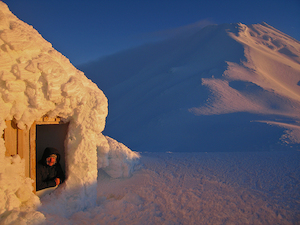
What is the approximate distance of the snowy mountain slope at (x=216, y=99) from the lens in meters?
13.2

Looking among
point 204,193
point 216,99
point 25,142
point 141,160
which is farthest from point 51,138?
point 216,99

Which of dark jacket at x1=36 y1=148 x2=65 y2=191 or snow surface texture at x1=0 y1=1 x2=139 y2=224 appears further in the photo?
dark jacket at x1=36 y1=148 x2=65 y2=191

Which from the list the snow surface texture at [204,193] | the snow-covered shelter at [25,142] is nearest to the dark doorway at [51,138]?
the snow-covered shelter at [25,142]

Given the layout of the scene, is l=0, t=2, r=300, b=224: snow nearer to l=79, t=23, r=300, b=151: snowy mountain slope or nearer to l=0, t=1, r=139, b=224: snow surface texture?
l=0, t=1, r=139, b=224: snow surface texture

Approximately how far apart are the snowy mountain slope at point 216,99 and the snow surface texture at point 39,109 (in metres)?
9.63

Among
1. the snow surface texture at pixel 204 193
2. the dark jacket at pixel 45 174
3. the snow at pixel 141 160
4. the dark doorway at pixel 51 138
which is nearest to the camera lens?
the snow at pixel 141 160

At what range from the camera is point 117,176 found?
6.43 meters

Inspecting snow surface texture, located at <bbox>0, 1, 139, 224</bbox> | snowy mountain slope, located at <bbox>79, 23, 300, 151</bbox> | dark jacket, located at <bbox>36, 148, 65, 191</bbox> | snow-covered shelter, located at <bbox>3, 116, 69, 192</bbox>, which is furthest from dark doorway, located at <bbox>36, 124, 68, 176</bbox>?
snowy mountain slope, located at <bbox>79, 23, 300, 151</bbox>

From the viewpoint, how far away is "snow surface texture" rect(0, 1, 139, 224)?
10.1 ft

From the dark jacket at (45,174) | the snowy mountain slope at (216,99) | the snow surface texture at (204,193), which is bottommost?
the snow surface texture at (204,193)

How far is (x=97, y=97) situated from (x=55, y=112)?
999mm

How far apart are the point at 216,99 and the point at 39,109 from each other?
1515cm

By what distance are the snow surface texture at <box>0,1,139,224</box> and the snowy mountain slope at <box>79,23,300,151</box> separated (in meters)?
9.63

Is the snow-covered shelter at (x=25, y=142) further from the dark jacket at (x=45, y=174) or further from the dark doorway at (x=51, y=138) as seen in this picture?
the dark doorway at (x=51, y=138)
